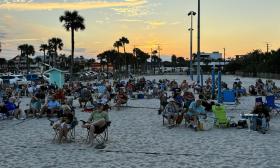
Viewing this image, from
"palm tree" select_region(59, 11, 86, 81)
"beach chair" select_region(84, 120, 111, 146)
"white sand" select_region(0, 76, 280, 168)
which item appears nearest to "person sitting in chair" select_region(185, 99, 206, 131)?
"white sand" select_region(0, 76, 280, 168)

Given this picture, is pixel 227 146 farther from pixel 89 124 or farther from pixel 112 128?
pixel 112 128

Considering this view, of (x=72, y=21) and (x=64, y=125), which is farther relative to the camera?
(x=72, y=21)

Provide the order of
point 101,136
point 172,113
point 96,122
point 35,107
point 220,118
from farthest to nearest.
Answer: point 35,107 < point 172,113 < point 220,118 < point 101,136 < point 96,122

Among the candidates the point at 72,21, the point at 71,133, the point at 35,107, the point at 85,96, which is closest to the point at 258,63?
the point at 72,21

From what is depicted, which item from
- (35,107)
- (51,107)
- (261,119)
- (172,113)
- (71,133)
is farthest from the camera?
(35,107)

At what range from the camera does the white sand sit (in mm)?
9336

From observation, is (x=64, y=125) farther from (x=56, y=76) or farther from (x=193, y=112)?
(x=56, y=76)

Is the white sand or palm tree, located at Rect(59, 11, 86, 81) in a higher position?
palm tree, located at Rect(59, 11, 86, 81)

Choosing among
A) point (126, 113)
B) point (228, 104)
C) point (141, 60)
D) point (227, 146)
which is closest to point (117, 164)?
point (227, 146)

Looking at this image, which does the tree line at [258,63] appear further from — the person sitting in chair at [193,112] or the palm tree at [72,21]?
the person sitting in chair at [193,112]

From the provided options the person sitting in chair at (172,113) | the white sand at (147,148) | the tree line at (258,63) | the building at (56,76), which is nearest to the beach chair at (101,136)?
the white sand at (147,148)

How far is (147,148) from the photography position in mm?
11039

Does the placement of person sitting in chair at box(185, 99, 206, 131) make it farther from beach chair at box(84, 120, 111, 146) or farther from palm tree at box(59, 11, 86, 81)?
palm tree at box(59, 11, 86, 81)

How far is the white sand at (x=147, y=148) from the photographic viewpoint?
9.34 meters
